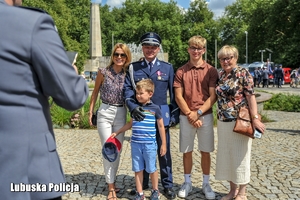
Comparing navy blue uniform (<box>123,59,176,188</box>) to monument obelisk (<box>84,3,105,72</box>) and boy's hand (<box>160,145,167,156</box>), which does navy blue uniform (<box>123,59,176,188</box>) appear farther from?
monument obelisk (<box>84,3,105,72</box>)

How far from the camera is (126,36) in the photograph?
5722 centimetres

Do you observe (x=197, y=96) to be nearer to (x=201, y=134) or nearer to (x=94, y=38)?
(x=201, y=134)

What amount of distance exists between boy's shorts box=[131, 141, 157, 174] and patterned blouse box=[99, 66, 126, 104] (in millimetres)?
619

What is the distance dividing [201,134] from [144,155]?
807 mm

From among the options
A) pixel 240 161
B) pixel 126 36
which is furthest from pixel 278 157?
pixel 126 36

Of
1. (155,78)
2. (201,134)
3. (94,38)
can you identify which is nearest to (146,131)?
(155,78)

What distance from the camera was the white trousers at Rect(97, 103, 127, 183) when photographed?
4492mm

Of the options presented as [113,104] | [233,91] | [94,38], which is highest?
[94,38]

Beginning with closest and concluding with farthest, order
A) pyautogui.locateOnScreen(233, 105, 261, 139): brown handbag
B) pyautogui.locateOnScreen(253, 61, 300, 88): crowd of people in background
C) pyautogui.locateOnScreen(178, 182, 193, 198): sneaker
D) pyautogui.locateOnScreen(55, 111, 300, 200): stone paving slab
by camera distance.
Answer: pyautogui.locateOnScreen(233, 105, 261, 139): brown handbag, pyautogui.locateOnScreen(178, 182, 193, 198): sneaker, pyautogui.locateOnScreen(55, 111, 300, 200): stone paving slab, pyautogui.locateOnScreen(253, 61, 300, 88): crowd of people in background

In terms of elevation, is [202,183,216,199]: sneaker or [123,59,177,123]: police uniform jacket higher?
[123,59,177,123]: police uniform jacket

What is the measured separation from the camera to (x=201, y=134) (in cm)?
459

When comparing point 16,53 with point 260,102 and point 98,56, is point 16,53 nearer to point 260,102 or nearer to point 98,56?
point 260,102

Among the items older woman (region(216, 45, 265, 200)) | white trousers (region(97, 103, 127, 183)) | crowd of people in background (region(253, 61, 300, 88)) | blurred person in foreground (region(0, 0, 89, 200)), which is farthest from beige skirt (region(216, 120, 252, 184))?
crowd of people in background (region(253, 61, 300, 88))

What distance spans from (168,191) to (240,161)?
97 cm
